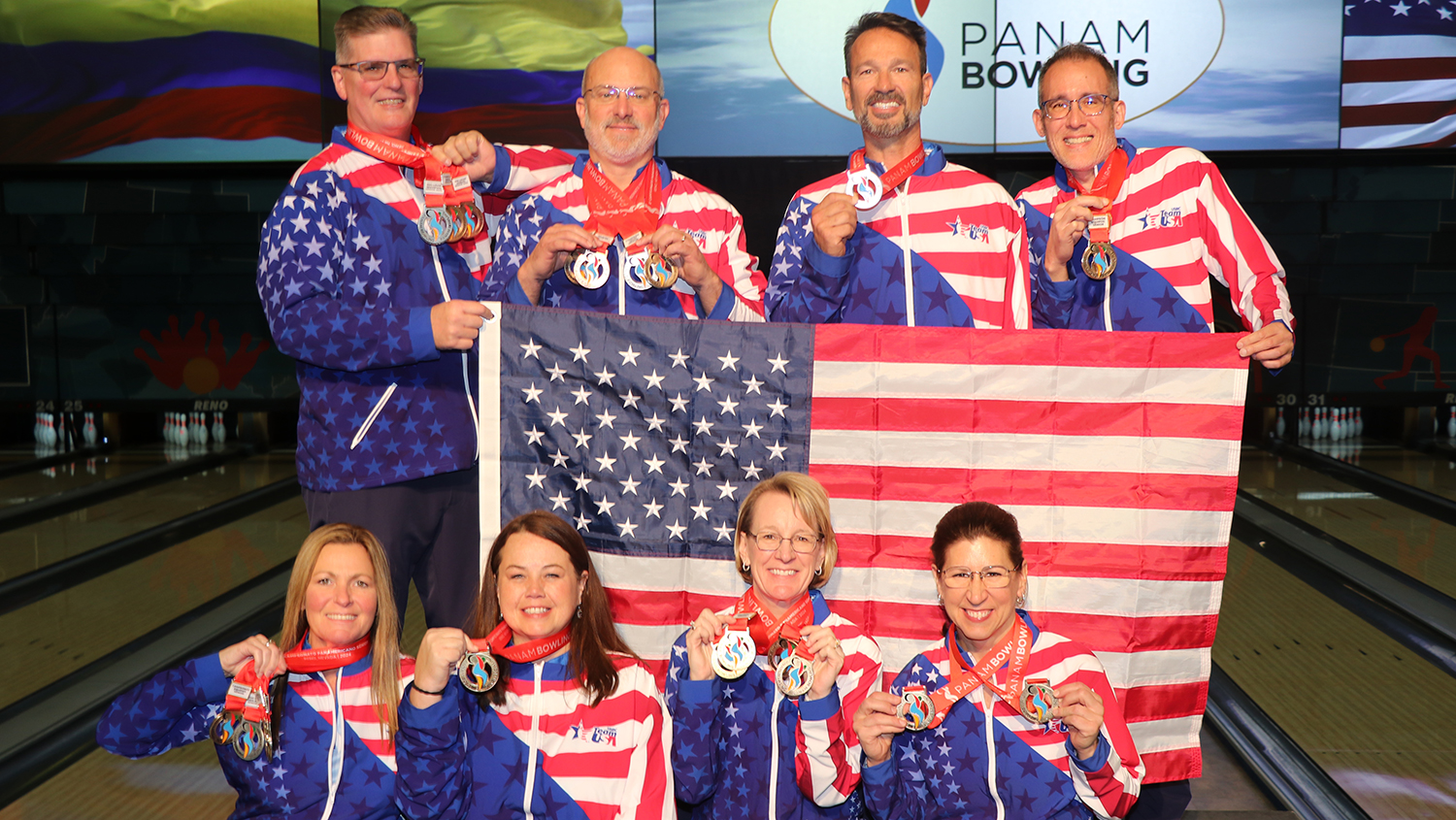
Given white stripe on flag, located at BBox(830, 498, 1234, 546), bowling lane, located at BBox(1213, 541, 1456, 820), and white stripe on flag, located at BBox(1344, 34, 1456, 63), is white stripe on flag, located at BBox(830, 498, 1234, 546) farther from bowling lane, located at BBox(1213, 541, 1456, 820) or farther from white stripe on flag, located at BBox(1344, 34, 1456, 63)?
→ white stripe on flag, located at BBox(1344, 34, 1456, 63)

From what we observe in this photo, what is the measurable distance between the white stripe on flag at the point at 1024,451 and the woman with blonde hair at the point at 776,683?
0.31 meters

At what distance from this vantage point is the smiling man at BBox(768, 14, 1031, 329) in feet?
8.84

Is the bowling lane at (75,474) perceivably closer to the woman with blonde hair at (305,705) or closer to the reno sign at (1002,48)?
the woman with blonde hair at (305,705)

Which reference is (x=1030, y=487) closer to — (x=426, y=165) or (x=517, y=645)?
(x=517, y=645)

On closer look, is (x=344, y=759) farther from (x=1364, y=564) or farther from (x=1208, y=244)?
(x=1364, y=564)

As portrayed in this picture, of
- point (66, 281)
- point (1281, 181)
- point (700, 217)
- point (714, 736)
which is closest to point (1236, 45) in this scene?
point (1281, 181)

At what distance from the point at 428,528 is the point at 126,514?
454cm

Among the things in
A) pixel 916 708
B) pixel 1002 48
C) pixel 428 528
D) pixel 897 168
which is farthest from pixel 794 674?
pixel 1002 48

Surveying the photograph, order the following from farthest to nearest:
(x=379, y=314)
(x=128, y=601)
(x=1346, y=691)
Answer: (x=128, y=601), (x=1346, y=691), (x=379, y=314)

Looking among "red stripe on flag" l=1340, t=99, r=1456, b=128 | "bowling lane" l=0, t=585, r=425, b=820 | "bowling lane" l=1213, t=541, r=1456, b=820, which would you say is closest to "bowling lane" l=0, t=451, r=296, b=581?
"bowling lane" l=0, t=585, r=425, b=820

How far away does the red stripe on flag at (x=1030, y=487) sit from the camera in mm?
2527

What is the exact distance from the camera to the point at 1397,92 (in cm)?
661

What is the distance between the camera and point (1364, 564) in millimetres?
4887

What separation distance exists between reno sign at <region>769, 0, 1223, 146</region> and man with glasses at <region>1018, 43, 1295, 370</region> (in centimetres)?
371
